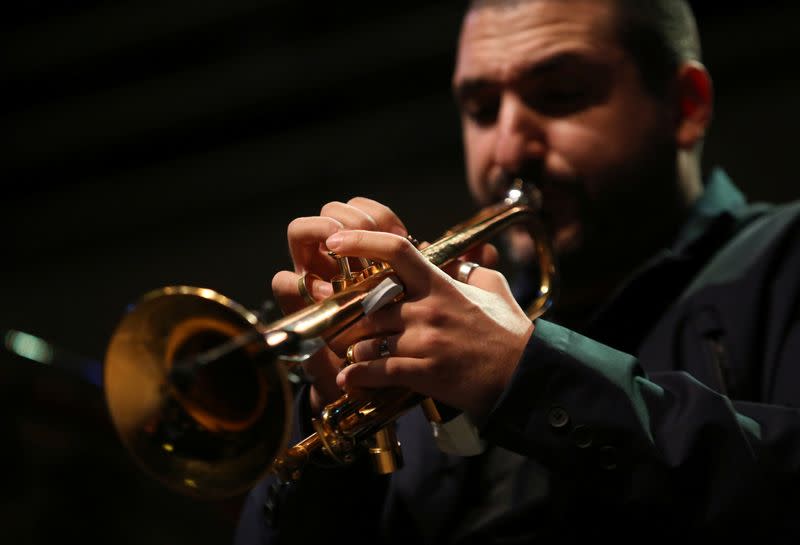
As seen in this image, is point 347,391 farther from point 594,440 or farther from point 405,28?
point 405,28

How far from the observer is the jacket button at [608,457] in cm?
138

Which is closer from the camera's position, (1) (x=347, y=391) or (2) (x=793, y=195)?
(1) (x=347, y=391)

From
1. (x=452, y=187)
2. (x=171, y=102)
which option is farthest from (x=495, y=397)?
(x=171, y=102)

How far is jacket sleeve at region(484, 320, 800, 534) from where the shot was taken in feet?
4.51

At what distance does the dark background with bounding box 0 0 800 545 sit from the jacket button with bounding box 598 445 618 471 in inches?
89.4

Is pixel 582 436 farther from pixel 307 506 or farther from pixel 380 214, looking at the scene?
pixel 307 506

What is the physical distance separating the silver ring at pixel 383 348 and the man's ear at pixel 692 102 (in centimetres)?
148

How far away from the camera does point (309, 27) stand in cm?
416

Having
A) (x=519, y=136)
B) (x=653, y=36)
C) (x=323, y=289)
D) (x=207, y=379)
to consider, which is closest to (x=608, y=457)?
(x=323, y=289)

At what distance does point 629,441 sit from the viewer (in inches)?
54.3

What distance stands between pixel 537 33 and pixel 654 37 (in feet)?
1.24

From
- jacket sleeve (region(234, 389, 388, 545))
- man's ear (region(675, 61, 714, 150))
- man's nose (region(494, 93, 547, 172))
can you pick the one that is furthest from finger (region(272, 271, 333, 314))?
man's ear (region(675, 61, 714, 150))

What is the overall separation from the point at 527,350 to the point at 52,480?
6.11 ft

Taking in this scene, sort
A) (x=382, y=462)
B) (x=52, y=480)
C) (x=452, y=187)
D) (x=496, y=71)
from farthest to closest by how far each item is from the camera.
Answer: (x=452, y=187), (x=52, y=480), (x=496, y=71), (x=382, y=462)
